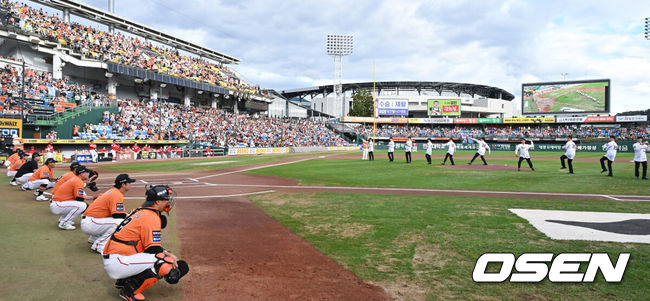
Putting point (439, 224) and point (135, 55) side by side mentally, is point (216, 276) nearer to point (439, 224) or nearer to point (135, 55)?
point (439, 224)

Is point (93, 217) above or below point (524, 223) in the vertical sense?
above

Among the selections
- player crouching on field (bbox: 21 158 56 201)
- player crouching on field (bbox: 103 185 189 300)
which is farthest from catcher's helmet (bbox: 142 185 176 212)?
player crouching on field (bbox: 21 158 56 201)

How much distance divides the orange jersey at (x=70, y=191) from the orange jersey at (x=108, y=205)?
2105mm

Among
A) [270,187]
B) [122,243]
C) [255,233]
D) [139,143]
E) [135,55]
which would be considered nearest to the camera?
[122,243]

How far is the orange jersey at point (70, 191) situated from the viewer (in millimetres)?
7652

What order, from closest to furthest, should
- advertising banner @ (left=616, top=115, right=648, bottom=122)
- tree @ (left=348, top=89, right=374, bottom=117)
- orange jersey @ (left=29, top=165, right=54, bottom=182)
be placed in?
1. orange jersey @ (left=29, top=165, right=54, bottom=182)
2. advertising banner @ (left=616, top=115, right=648, bottom=122)
3. tree @ (left=348, top=89, right=374, bottom=117)

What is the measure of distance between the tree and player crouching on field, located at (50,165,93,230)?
76975 mm

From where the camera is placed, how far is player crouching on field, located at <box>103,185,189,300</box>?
13.8 feet

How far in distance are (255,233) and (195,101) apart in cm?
5376

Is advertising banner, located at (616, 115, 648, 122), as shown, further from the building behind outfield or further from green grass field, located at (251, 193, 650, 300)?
green grass field, located at (251, 193, 650, 300)

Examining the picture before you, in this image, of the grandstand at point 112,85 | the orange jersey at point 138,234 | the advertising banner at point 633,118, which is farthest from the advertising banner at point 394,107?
the orange jersey at point 138,234

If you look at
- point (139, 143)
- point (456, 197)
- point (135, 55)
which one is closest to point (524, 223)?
point (456, 197)

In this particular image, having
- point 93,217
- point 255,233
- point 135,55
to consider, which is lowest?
point 255,233

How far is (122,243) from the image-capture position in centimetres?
429
